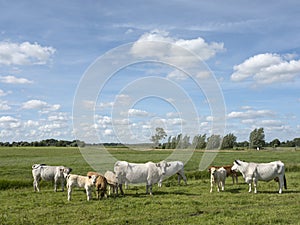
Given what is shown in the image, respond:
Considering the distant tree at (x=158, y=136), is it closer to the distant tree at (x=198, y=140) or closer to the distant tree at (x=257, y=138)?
the distant tree at (x=198, y=140)

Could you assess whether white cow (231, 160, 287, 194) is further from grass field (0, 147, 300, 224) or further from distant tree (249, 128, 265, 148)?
distant tree (249, 128, 265, 148)

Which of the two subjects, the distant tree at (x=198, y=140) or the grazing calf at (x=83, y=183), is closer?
the grazing calf at (x=83, y=183)

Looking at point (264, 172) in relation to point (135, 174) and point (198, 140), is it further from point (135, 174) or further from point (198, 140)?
point (198, 140)

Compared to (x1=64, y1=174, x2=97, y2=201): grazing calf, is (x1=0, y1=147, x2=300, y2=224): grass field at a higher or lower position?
lower

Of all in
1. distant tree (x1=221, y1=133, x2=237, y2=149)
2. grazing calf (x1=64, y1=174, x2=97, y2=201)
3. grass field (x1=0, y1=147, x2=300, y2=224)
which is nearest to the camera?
grass field (x1=0, y1=147, x2=300, y2=224)

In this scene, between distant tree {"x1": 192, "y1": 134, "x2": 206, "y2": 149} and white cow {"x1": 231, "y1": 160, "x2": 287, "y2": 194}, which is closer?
white cow {"x1": 231, "y1": 160, "x2": 287, "y2": 194}

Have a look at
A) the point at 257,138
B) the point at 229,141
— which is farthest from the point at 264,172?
the point at 257,138

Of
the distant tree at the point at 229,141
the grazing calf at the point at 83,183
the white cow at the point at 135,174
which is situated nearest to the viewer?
the grazing calf at the point at 83,183

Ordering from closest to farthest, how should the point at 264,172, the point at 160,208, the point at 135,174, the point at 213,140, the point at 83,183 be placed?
the point at 160,208, the point at 83,183, the point at 135,174, the point at 264,172, the point at 213,140

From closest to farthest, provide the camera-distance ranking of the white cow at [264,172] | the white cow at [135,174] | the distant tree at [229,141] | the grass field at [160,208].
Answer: the grass field at [160,208] → the white cow at [135,174] → the white cow at [264,172] → the distant tree at [229,141]

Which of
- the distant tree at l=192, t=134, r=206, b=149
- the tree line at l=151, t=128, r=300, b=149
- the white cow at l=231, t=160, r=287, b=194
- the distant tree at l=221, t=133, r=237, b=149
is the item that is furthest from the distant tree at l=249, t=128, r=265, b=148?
the white cow at l=231, t=160, r=287, b=194

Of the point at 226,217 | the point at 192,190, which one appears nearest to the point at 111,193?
the point at 192,190

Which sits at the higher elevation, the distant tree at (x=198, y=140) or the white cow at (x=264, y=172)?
the distant tree at (x=198, y=140)

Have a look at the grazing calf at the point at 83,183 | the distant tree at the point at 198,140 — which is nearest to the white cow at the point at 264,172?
the grazing calf at the point at 83,183
